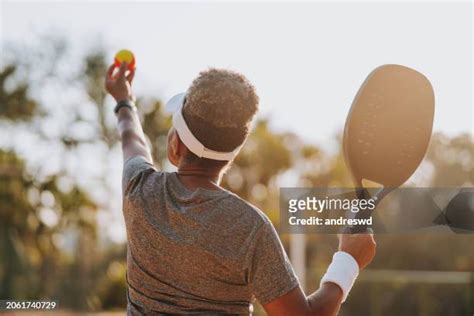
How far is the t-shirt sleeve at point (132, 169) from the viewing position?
197cm

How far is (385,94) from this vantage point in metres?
2.38

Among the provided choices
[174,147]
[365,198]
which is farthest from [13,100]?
[174,147]

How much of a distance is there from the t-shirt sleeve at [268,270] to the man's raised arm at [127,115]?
0.49 meters

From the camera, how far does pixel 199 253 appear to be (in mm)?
1777

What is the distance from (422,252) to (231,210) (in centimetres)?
1799

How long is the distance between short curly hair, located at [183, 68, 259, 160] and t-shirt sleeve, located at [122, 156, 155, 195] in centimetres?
22

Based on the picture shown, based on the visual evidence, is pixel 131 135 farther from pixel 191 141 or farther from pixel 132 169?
pixel 191 141

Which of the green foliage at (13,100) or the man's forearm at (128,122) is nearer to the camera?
the man's forearm at (128,122)

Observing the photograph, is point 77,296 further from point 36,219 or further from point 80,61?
point 80,61

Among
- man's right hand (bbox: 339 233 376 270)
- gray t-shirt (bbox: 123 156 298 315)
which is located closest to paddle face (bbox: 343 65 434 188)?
man's right hand (bbox: 339 233 376 270)

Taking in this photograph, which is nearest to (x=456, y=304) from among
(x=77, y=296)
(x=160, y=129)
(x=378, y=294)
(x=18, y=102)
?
(x=378, y=294)

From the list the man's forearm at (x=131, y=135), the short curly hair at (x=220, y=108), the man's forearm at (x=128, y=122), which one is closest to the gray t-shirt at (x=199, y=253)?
the short curly hair at (x=220, y=108)

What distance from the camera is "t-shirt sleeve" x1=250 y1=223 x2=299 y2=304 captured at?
1727 millimetres

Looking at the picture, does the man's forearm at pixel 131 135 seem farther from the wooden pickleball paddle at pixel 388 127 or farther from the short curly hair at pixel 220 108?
the wooden pickleball paddle at pixel 388 127
